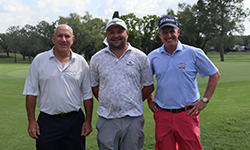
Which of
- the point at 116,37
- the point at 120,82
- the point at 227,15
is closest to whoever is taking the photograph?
the point at 120,82

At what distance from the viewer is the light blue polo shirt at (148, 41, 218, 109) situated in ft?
9.95

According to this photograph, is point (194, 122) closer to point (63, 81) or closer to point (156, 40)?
point (63, 81)

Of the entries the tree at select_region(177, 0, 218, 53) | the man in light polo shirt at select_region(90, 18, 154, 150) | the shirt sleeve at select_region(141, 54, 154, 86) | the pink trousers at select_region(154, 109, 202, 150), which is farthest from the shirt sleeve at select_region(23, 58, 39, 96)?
the tree at select_region(177, 0, 218, 53)

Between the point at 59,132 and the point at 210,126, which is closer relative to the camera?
the point at 59,132

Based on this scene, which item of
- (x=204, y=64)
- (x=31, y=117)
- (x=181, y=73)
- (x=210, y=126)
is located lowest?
(x=210, y=126)

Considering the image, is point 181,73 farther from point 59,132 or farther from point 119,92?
point 59,132

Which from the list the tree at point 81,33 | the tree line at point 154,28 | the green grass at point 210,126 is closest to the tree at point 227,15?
the tree line at point 154,28

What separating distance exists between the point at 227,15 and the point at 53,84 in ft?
153

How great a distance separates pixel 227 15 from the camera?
41812mm

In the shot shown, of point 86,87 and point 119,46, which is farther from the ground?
point 119,46

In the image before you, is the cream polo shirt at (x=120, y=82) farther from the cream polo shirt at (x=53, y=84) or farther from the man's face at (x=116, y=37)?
the cream polo shirt at (x=53, y=84)

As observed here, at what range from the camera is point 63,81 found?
2941 millimetres

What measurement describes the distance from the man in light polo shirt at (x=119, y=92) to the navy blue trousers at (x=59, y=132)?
1.42 ft

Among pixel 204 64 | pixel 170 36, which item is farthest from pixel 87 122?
pixel 204 64
